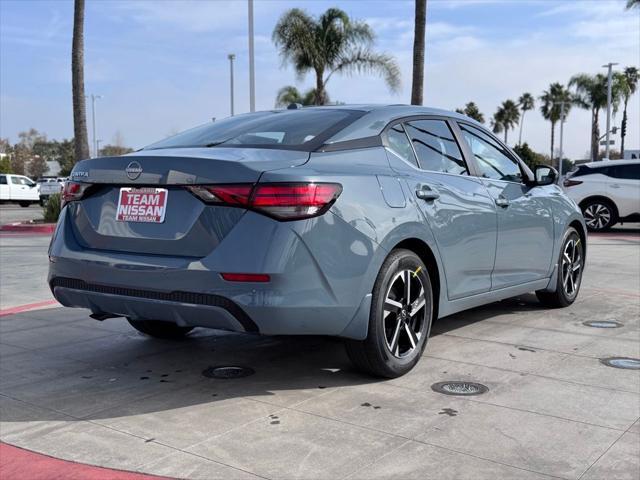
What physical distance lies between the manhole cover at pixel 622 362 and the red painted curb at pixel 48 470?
3068 millimetres

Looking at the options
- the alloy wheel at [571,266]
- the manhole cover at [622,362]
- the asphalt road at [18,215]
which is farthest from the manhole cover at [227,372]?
the asphalt road at [18,215]

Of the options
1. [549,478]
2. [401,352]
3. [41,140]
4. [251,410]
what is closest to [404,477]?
[549,478]

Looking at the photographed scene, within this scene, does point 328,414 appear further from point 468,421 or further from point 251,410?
point 468,421

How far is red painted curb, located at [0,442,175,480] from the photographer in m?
3.02

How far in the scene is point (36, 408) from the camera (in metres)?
3.89

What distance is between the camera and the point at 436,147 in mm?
5000

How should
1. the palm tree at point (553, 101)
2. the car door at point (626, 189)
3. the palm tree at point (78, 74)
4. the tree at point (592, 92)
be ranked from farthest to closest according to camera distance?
the palm tree at point (553, 101)
the tree at point (592, 92)
the palm tree at point (78, 74)
the car door at point (626, 189)

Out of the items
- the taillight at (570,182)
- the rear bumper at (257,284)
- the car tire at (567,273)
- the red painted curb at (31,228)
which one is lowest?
the red painted curb at (31,228)

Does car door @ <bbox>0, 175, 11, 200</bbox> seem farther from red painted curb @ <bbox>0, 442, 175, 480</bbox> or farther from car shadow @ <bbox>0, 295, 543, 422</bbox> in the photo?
red painted curb @ <bbox>0, 442, 175, 480</bbox>

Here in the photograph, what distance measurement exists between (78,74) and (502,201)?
16769 mm

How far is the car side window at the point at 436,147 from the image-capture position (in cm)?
481

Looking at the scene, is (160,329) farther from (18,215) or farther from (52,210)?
(18,215)

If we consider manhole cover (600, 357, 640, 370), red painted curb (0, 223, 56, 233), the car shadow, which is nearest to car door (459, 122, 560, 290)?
the car shadow

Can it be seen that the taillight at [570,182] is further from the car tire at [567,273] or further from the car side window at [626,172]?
the car tire at [567,273]
